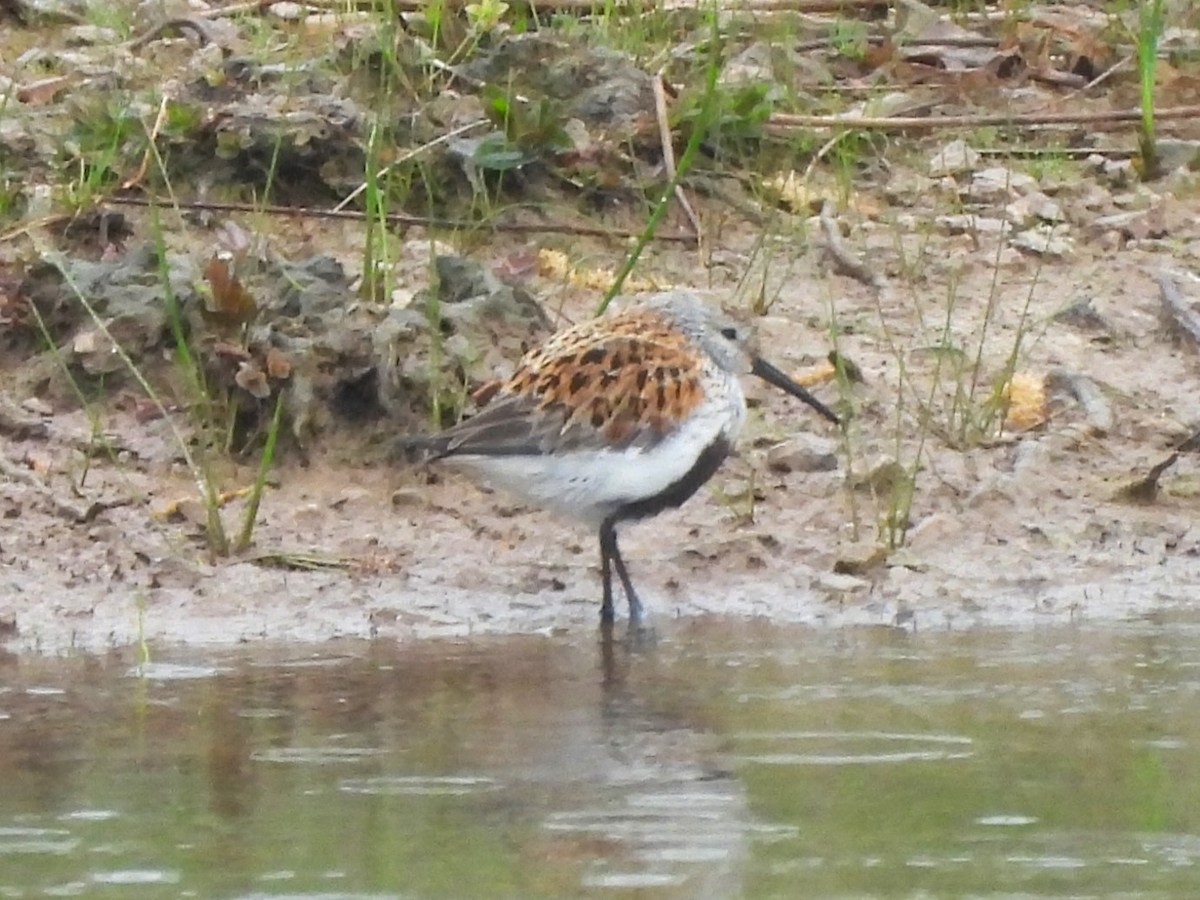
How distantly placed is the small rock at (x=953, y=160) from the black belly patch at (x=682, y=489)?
8.50 ft

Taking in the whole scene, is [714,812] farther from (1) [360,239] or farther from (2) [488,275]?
(1) [360,239]

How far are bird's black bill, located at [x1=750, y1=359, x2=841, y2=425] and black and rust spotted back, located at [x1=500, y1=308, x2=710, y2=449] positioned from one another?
0.42m

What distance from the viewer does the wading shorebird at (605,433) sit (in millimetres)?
6691

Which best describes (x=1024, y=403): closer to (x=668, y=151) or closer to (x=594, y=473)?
(x=668, y=151)

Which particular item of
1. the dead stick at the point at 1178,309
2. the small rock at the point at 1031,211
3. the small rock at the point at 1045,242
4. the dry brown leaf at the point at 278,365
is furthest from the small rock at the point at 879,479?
the small rock at the point at 1031,211

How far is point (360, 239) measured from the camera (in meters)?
8.41

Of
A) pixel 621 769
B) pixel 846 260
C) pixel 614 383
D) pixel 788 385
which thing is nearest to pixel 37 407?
pixel 614 383

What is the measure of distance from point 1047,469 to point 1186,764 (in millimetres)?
2612

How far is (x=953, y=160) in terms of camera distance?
9281mm

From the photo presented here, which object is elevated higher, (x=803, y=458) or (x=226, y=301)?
(x=226, y=301)

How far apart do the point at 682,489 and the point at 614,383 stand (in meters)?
0.32

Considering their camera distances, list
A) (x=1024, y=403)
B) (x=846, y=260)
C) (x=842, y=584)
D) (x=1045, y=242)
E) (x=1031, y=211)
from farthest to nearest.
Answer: (x=1031, y=211), (x=1045, y=242), (x=846, y=260), (x=1024, y=403), (x=842, y=584)

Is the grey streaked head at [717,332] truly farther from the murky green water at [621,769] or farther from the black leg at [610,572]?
the murky green water at [621,769]

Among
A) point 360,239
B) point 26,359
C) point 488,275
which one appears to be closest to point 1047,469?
point 488,275
